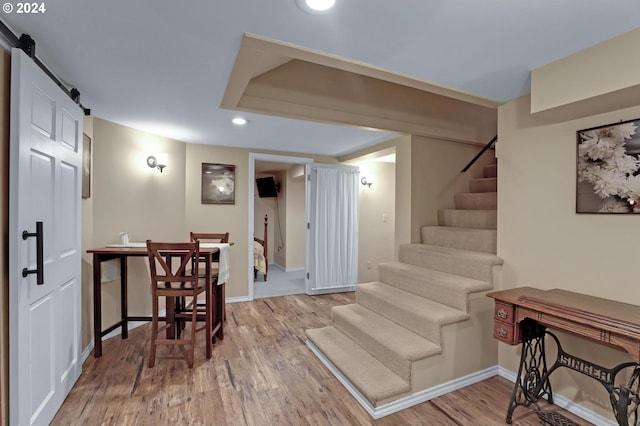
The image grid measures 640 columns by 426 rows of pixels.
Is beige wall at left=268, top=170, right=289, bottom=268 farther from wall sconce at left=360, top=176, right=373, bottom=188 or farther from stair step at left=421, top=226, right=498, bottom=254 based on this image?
stair step at left=421, top=226, right=498, bottom=254

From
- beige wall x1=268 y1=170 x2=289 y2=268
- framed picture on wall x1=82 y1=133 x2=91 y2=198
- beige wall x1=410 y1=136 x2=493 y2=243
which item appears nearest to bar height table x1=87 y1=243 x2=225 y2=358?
framed picture on wall x1=82 y1=133 x2=91 y2=198

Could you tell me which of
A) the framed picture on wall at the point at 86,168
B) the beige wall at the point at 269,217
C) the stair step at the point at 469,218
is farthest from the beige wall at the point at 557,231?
the beige wall at the point at 269,217

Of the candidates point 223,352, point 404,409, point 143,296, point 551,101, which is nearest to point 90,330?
point 143,296

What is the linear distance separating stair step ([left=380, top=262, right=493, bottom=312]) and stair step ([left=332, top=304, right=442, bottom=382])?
0.38 metres

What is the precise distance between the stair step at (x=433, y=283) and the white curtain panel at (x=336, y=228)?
1.60 m

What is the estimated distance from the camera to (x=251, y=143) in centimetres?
399

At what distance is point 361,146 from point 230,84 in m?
2.42

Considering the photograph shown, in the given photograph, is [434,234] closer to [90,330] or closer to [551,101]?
[551,101]

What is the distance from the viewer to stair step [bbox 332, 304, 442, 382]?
6.89ft

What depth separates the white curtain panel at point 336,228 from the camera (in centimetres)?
471

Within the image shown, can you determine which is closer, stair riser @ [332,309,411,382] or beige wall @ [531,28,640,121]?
beige wall @ [531,28,640,121]

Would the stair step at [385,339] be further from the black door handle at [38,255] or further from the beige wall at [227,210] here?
the black door handle at [38,255]

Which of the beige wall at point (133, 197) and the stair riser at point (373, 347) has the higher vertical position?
the beige wall at point (133, 197)

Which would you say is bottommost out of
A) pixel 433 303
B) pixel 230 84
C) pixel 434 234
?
pixel 433 303
